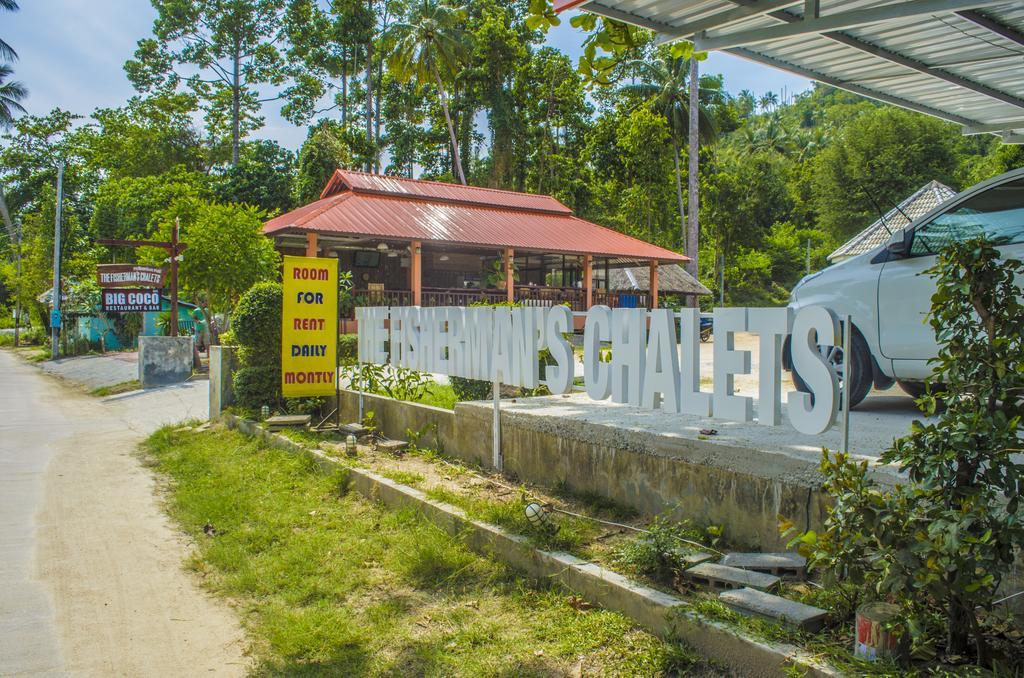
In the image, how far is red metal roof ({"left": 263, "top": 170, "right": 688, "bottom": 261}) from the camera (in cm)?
2181

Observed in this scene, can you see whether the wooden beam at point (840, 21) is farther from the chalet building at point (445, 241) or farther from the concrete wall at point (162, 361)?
the concrete wall at point (162, 361)

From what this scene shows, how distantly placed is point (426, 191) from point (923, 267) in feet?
73.0

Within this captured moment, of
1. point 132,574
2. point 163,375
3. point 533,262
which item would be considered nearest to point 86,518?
point 132,574

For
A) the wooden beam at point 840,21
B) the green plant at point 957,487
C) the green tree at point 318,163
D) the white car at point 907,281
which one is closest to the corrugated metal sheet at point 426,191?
the green tree at point 318,163

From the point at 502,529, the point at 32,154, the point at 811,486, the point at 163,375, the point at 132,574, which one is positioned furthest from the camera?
the point at 32,154

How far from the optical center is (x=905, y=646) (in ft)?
9.22

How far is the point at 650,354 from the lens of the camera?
16.5ft

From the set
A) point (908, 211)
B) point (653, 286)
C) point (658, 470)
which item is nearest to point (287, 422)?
point (658, 470)

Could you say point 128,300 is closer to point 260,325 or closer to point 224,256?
point 224,256

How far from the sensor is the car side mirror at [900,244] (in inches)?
221

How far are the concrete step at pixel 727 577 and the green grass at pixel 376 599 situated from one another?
47cm

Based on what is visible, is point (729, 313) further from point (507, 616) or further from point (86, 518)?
point (86, 518)

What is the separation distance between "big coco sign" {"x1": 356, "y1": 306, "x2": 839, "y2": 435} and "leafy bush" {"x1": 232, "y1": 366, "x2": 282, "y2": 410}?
3.46 meters

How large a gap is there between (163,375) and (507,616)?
16727mm
